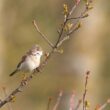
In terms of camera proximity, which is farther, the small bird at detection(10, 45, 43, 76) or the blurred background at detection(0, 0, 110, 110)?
the blurred background at detection(0, 0, 110, 110)

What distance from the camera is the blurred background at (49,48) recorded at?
81.0 ft

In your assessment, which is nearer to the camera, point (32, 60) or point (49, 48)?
point (32, 60)

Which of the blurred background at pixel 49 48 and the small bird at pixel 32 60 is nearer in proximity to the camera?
the small bird at pixel 32 60

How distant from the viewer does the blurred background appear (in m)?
24.7

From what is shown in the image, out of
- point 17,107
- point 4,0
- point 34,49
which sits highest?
point 4,0

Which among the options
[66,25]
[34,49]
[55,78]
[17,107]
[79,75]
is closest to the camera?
[66,25]

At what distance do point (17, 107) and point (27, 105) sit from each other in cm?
152

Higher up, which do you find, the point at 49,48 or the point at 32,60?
the point at 49,48

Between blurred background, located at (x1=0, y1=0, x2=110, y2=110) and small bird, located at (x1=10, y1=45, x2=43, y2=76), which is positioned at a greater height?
blurred background, located at (x1=0, y1=0, x2=110, y2=110)

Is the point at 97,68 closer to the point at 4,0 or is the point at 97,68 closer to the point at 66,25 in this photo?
the point at 4,0

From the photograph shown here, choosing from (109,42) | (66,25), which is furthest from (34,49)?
(109,42)

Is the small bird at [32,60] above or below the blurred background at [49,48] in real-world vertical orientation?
below

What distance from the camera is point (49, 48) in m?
24.5

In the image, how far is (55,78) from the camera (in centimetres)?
2681
